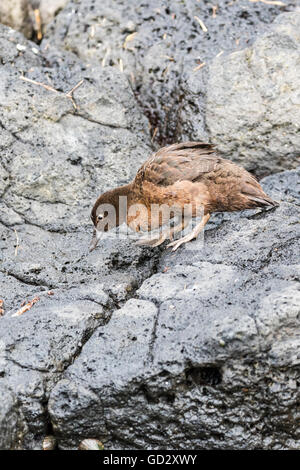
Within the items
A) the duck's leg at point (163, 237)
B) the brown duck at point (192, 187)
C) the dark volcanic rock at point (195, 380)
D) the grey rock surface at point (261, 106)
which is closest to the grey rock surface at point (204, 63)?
the grey rock surface at point (261, 106)

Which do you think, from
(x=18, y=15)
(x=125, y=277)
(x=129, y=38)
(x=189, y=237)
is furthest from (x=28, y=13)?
(x=125, y=277)

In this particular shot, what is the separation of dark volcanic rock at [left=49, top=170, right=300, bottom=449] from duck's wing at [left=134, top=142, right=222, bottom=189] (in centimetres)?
162

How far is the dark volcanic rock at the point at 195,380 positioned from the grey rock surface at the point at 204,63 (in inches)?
108

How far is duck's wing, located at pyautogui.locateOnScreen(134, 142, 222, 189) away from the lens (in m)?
5.45

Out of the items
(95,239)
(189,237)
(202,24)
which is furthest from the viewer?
(202,24)

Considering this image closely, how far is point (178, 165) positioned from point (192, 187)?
25cm

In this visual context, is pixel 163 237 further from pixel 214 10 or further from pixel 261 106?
pixel 214 10

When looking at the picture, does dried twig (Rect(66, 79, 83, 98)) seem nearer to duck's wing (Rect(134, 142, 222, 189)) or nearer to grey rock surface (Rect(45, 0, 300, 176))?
grey rock surface (Rect(45, 0, 300, 176))

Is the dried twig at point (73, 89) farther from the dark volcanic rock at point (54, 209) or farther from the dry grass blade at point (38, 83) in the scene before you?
the dry grass blade at point (38, 83)

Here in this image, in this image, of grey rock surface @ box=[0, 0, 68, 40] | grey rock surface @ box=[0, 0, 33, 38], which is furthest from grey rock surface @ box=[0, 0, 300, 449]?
grey rock surface @ box=[0, 0, 33, 38]

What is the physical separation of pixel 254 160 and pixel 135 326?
312 cm

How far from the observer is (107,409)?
395 centimetres

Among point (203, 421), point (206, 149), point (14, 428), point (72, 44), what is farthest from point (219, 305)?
point (72, 44)

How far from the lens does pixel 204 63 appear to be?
6934 millimetres
